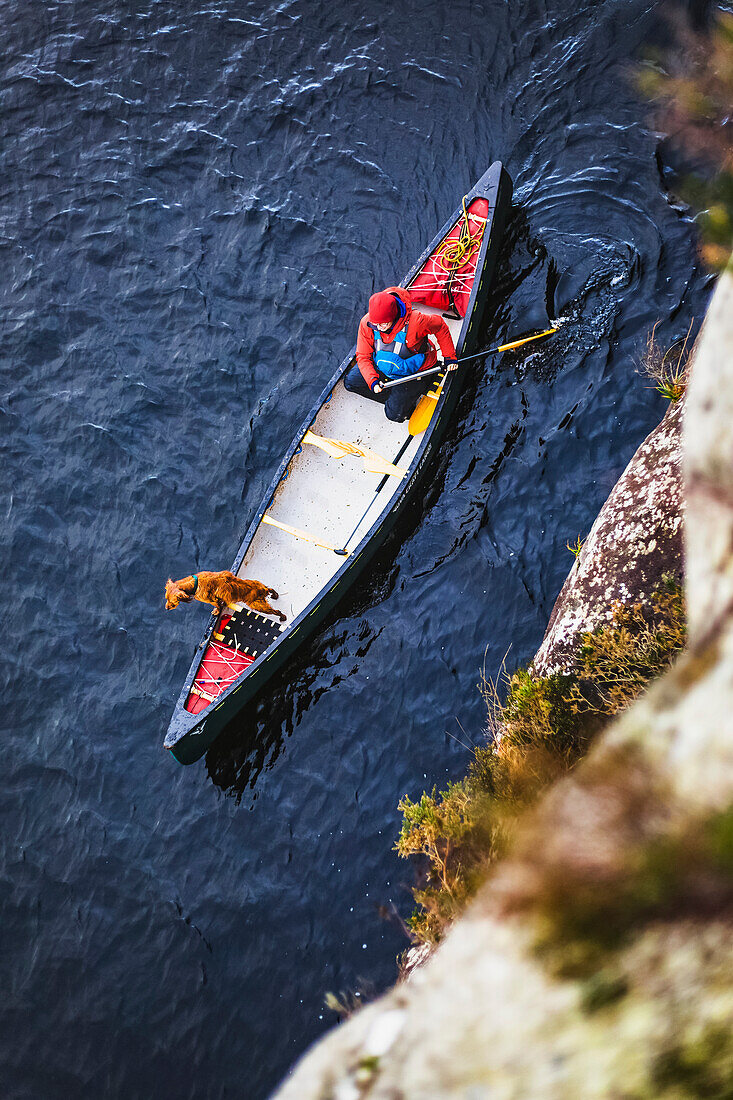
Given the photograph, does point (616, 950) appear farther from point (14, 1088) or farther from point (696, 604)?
point (14, 1088)

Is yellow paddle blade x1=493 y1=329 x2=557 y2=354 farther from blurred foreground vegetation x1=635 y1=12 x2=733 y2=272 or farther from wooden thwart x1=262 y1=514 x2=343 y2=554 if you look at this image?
wooden thwart x1=262 y1=514 x2=343 y2=554

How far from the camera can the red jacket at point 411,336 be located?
10.4 meters

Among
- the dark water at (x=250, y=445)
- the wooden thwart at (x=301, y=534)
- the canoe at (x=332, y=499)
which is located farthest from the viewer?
the wooden thwart at (x=301, y=534)

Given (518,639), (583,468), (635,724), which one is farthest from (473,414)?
(635,724)

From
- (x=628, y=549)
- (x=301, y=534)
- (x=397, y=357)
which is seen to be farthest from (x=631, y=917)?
(x=397, y=357)

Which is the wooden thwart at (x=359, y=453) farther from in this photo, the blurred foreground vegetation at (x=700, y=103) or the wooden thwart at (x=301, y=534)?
the blurred foreground vegetation at (x=700, y=103)

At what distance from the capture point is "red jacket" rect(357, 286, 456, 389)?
10.4 metres

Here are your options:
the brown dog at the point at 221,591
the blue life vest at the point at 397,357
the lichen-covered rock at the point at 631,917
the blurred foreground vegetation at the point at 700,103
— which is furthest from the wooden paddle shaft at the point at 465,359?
the lichen-covered rock at the point at 631,917

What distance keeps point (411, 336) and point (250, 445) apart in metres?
3.26

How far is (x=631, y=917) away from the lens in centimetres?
332

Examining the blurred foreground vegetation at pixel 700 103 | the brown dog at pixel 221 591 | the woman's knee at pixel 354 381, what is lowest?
the brown dog at pixel 221 591

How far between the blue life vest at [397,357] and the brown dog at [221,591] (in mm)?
3617

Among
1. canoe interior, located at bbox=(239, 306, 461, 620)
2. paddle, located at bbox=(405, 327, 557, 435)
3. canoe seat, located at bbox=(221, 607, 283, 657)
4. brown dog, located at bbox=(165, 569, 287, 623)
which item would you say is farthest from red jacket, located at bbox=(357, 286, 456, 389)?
canoe seat, located at bbox=(221, 607, 283, 657)

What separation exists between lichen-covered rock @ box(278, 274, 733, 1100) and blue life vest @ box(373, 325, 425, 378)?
6.84 m
